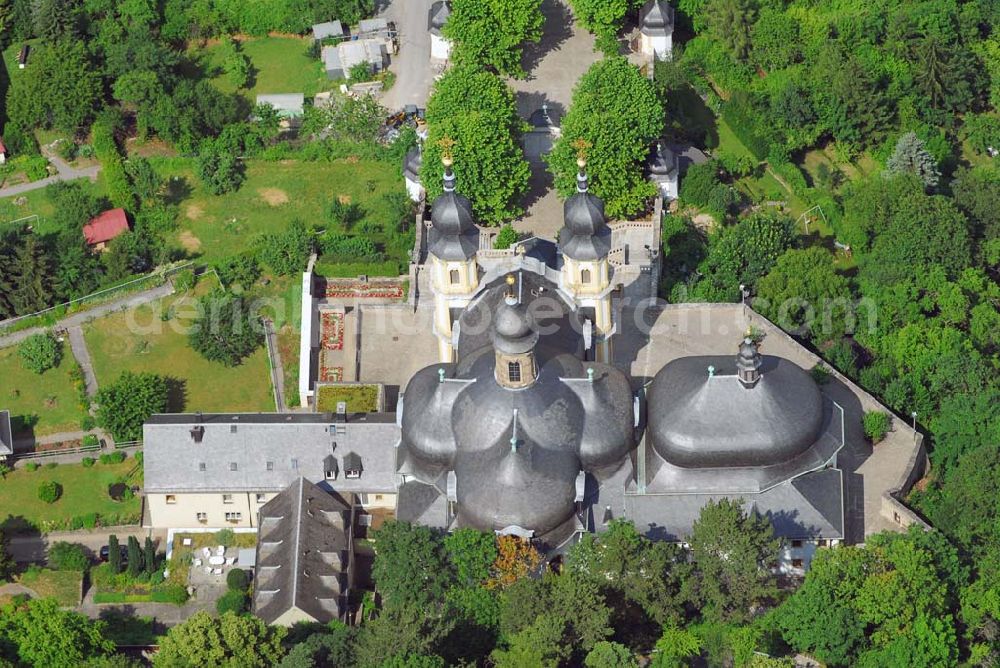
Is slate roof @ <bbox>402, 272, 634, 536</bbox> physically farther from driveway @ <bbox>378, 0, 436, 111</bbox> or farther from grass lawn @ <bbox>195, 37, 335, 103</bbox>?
grass lawn @ <bbox>195, 37, 335, 103</bbox>

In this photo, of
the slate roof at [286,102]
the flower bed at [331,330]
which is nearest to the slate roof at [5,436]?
the flower bed at [331,330]

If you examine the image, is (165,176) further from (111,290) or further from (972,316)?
(972,316)

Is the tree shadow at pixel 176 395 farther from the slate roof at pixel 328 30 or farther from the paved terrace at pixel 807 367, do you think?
the slate roof at pixel 328 30

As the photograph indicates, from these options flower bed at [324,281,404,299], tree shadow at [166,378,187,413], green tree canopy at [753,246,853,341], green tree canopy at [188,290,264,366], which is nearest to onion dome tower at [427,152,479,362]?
flower bed at [324,281,404,299]

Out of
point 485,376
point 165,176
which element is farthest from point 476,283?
point 165,176

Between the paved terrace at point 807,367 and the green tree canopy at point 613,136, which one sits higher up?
the green tree canopy at point 613,136

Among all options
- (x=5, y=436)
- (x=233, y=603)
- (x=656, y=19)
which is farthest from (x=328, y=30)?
(x=233, y=603)
